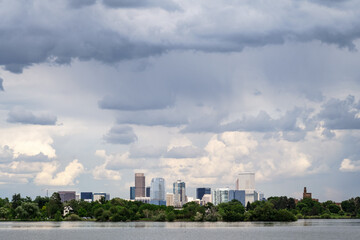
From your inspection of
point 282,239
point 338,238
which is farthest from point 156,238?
point 338,238

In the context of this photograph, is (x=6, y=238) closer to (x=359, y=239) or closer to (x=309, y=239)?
(x=309, y=239)

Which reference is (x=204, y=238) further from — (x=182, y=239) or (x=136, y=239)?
(x=136, y=239)

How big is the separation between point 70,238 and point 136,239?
16686 mm

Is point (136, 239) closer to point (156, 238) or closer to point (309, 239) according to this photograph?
point (156, 238)

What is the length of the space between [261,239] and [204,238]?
13489 mm

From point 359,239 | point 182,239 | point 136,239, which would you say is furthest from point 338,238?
point 136,239

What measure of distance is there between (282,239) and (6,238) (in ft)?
216

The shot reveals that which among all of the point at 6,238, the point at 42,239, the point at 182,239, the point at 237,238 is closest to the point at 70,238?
the point at 42,239

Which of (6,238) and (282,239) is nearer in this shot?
(282,239)

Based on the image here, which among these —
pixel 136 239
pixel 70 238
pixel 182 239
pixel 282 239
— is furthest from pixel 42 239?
pixel 282 239

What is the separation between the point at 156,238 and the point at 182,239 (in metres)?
7.05

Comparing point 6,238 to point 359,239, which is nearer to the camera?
point 359,239

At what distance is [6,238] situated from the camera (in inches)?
5625

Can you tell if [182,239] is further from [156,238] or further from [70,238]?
[70,238]
